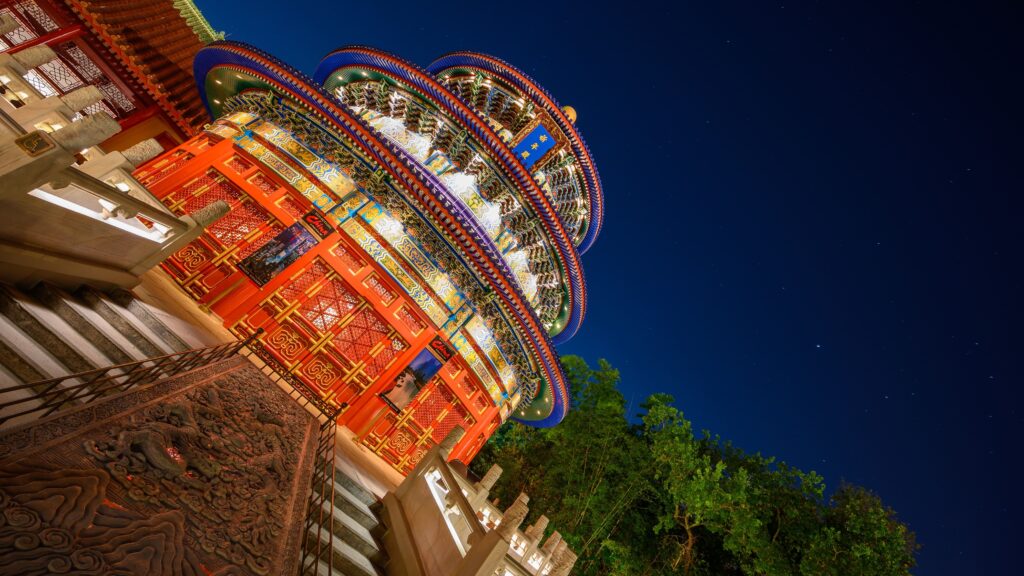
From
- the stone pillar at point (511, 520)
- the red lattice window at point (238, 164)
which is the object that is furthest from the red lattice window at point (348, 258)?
the stone pillar at point (511, 520)

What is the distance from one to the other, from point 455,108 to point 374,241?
515 centimetres

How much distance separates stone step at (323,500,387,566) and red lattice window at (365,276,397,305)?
7.40 metres

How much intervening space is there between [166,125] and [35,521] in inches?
748

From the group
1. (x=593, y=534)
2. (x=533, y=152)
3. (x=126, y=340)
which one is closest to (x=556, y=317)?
(x=533, y=152)

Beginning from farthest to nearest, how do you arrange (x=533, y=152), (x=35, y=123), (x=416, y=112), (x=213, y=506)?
(x=533, y=152) < (x=416, y=112) < (x=35, y=123) < (x=213, y=506)

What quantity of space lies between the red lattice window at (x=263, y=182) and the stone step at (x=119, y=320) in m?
6.59

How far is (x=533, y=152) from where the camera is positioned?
17594 mm

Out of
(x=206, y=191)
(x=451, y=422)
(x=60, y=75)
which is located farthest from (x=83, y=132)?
(x=60, y=75)

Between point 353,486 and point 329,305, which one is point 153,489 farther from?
point 329,305

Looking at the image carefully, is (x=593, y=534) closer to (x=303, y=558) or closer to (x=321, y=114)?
(x=303, y=558)

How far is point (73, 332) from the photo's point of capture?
5.70 meters

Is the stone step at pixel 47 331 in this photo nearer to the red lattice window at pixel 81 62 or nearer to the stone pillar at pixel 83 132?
the stone pillar at pixel 83 132

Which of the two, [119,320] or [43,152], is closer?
[43,152]

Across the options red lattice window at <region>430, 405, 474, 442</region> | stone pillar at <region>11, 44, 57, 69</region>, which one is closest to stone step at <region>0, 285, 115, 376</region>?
stone pillar at <region>11, 44, 57, 69</region>
